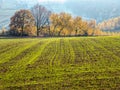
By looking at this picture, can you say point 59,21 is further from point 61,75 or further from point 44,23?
point 61,75

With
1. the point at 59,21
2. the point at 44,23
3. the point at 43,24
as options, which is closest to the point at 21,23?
the point at 43,24

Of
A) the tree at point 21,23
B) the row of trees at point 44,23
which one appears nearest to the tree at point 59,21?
the row of trees at point 44,23

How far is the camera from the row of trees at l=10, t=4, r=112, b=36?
121m

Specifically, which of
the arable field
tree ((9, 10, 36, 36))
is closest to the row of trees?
tree ((9, 10, 36, 36))

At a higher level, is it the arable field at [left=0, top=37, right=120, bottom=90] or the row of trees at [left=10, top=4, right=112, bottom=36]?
the row of trees at [left=10, top=4, right=112, bottom=36]

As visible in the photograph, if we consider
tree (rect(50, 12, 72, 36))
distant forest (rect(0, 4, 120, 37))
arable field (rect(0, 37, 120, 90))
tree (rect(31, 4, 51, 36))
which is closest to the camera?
arable field (rect(0, 37, 120, 90))

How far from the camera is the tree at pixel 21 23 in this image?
11950cm

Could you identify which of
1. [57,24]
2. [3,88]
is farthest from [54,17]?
[3,88]

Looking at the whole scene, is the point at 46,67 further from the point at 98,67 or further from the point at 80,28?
the point at 80,28

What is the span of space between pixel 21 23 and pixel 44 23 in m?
18.3

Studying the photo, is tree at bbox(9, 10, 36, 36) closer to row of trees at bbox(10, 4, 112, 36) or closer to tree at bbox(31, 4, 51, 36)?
row of trees at bbox(10, 4, 112, 36)

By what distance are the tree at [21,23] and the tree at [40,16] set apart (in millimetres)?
10179

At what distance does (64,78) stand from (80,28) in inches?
4713

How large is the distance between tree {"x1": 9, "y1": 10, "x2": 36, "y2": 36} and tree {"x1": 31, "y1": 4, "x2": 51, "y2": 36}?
10.2 metres
